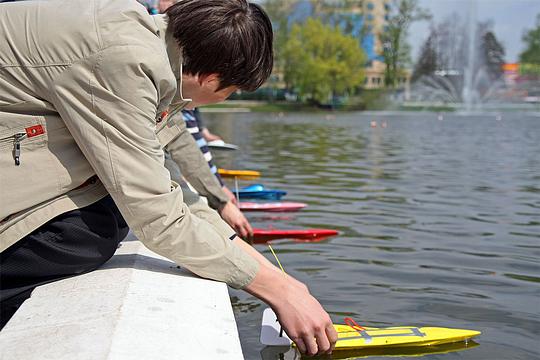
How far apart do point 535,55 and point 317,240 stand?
78624 millimetres

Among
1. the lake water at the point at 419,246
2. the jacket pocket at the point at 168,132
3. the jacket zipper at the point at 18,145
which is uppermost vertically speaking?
the jacket zipper at the point at 18,145

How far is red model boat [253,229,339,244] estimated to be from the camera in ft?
19.9

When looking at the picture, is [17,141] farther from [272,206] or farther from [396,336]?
[272,206]

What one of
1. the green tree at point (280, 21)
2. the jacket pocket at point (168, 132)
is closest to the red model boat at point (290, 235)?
the jacket pocket at point (168, 132)

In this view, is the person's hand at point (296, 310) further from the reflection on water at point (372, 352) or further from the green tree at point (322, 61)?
the green tree at point (322, 61)

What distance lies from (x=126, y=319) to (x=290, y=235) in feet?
13.6

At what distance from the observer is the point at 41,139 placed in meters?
2.26

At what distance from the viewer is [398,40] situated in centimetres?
6969

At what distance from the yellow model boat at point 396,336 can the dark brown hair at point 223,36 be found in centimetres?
138

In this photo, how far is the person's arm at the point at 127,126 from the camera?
211cm

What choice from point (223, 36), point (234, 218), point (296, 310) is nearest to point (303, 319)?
point (296, 310)

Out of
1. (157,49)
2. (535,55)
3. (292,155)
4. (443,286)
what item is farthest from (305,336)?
(535,55)

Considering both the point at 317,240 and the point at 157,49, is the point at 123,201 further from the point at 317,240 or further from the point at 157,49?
the point at 317,240

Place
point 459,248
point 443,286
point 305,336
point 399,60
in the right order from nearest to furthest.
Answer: point 305,336
point 443,286
point 459,248
point 399,60
